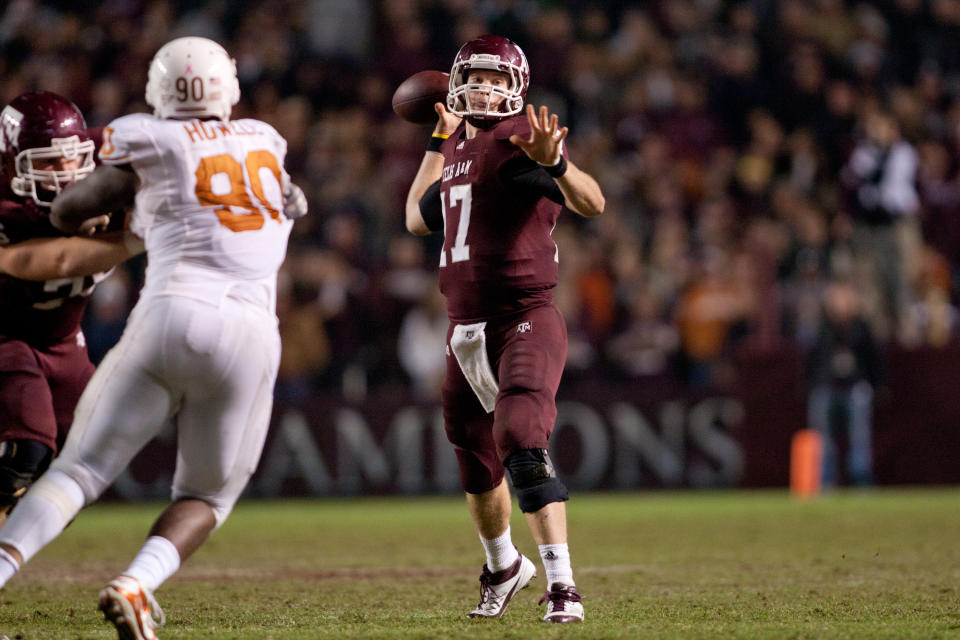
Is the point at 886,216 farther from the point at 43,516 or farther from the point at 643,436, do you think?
the point at 43,516

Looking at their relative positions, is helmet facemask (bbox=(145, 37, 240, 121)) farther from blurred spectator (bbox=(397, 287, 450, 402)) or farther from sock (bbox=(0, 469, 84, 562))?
blurred spectator (bbox=(397, 287, 450, 402))

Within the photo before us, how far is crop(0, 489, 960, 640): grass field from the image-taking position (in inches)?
190

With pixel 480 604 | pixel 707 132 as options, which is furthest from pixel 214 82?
pixel 707 132

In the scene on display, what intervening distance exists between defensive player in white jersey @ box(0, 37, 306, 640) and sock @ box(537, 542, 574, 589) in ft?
3.76

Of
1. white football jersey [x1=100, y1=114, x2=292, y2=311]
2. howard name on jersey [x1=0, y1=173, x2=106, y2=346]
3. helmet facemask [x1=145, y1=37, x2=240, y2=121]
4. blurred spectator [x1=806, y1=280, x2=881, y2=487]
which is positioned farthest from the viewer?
blurred spectator [x1=806, y1=280, x2=881, y2=487]

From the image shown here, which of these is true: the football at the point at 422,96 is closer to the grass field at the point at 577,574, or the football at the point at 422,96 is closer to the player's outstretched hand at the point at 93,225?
the player's outstretched hand at the point at 93,225

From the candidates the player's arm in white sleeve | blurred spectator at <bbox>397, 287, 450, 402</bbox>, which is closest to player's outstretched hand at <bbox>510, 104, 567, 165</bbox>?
the player's arm in white sleeve

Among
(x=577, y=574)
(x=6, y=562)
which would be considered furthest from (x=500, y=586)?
(x=6, y=562)

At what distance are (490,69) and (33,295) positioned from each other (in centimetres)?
206

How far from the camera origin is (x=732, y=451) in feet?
41.4

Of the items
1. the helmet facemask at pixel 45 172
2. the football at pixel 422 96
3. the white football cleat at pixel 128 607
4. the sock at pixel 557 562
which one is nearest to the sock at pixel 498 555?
the sock at pixel 557 562

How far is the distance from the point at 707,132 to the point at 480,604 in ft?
33.4

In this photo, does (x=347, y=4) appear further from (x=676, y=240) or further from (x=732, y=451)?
(x=732, y=451)

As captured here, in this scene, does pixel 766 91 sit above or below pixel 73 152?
above
